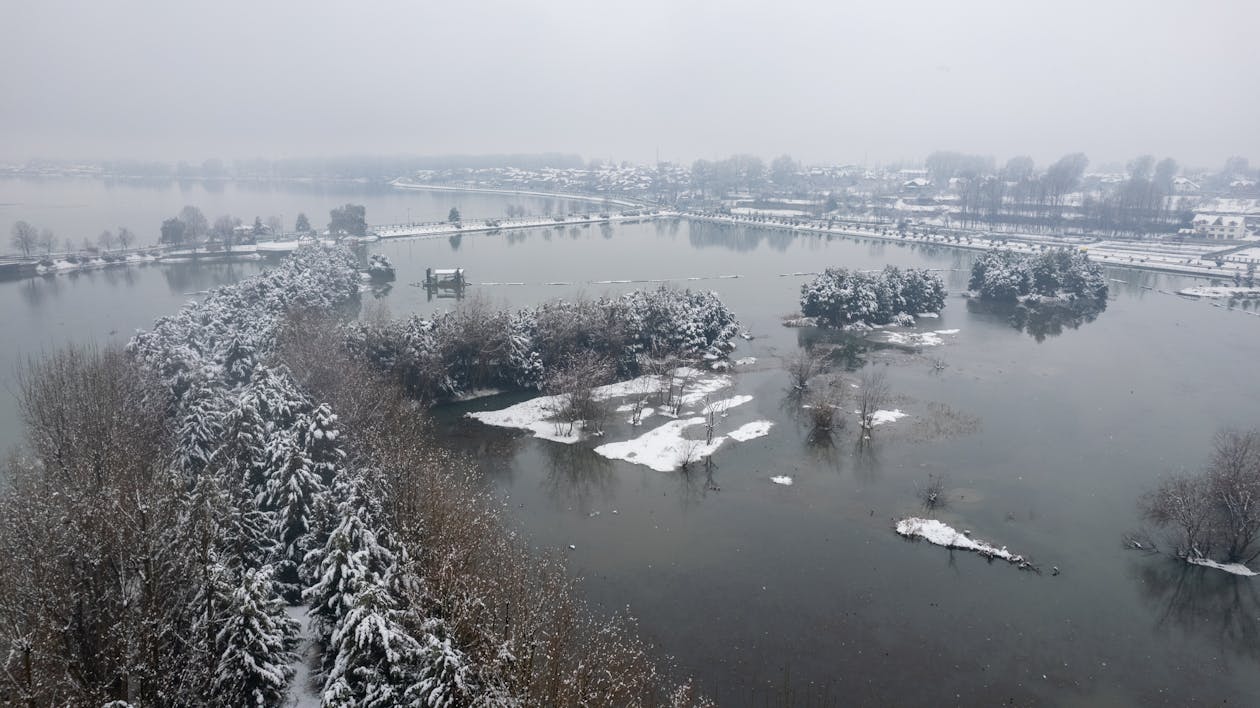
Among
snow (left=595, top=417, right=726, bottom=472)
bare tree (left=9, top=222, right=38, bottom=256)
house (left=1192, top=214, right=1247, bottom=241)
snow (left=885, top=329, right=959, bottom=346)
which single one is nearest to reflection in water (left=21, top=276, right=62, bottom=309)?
bare tree (left=9, top=222, right=38, bottom=256)

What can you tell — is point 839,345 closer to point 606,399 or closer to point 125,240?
point 606,399

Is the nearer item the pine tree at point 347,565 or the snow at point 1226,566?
the pine tree at point 347,565

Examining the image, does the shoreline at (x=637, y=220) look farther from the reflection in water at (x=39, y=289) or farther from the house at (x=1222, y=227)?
the house at (x=1222, y=227)

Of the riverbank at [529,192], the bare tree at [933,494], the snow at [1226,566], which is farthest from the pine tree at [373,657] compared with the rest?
the riverbank at [529,192]

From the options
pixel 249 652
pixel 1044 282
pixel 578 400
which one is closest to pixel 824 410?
pixel 578 400

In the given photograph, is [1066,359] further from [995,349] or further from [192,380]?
[192,380]

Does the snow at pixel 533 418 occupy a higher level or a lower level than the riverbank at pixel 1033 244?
lower

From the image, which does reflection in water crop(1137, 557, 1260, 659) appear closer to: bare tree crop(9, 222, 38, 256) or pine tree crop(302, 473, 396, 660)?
pine tree crop(302, 473, 396, 660)

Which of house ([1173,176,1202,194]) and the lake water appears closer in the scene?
the lake water
